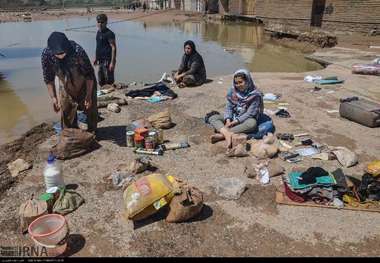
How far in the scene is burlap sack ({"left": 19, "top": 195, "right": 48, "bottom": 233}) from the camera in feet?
12.0

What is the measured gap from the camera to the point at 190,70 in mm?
9422

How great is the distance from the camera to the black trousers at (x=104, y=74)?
9250 mm

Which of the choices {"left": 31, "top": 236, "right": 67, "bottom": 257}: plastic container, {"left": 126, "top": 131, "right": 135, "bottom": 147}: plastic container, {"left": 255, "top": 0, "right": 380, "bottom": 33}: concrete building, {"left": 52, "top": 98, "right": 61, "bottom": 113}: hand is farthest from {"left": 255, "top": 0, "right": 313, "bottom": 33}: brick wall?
{"left": 31, "top": 236, "right": 67, "bottom": 257}: plastic container

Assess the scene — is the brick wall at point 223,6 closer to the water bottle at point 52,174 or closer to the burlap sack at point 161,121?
the burlap sack at point 161,121

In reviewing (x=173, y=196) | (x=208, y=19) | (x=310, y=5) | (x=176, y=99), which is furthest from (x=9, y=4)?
(x=173, y=196)

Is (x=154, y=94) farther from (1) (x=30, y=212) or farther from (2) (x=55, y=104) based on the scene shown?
(1) (x=30, y=212)

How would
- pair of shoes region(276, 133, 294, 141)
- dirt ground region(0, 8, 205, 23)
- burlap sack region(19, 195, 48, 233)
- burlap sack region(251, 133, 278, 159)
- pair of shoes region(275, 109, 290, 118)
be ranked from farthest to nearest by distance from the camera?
dirt ground region(0, 8, 205, 23) < pair of shoes region(275, 109, 290, 118) < pair of shoes region(276, 133, 294, 141) < burlap sack region(251, 133, 278, 159) < burlap sack region(19, 195, 48, 233)

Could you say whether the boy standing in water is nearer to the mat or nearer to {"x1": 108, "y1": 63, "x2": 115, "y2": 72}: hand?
{"x1": 108, "y1": 63, "x2": 115, "y2": 72}: hand

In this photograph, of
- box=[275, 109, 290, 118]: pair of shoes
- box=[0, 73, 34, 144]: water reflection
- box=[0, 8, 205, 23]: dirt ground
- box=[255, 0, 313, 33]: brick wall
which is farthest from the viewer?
box=[0, 8, 205, 23]: dirt ground

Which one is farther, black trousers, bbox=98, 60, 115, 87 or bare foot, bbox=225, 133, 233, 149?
black trousers, bbox=98, 60, 115, 87

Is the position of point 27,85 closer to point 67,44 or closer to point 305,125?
point 67,44

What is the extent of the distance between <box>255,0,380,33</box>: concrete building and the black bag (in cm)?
1258

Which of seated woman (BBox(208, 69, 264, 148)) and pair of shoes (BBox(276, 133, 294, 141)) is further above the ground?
seated woman (BBox(208, 69, 264, 148))

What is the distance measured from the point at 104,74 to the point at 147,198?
6.42 meters
